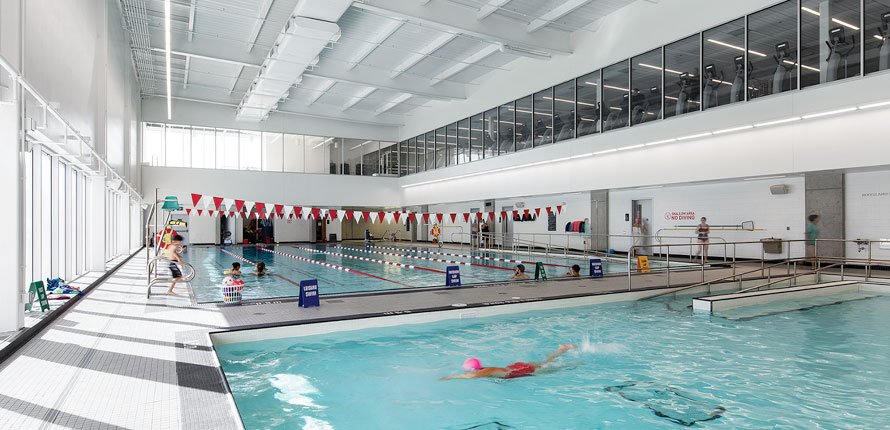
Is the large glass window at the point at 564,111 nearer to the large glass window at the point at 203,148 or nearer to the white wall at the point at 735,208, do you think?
the white wall at the point at 735,208

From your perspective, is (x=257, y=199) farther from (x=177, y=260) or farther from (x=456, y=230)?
(x=177, y=260)

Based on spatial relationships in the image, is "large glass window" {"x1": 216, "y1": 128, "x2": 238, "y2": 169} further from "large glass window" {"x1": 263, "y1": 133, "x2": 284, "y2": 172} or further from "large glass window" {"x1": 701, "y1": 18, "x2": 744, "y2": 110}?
"large glass window" {"x1": 701, "y1": 18, "x2": 744, "y2": 110}

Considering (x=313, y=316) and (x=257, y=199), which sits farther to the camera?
(x=257, y=199)

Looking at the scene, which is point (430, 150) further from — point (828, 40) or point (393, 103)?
point (828, 40)

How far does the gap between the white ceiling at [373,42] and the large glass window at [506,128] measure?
→ 1.68 metres

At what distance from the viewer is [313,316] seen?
20.0 feet

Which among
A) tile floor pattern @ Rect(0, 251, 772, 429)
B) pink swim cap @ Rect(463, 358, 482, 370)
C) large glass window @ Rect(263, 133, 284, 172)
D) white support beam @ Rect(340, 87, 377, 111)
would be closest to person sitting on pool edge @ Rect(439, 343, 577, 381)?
pink swim cap @ Rect(463, 358, 482, 370)

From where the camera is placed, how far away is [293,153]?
27.5 metres

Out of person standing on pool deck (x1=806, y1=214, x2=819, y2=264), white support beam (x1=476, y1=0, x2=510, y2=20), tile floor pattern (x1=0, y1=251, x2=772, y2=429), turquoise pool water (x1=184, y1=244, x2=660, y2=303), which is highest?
white support beam (x1=476, y1=0, x2=510, y2=20)

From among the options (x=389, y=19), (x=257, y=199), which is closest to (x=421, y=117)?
(x=257, y=199)

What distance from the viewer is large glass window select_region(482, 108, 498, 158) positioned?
70.4ft

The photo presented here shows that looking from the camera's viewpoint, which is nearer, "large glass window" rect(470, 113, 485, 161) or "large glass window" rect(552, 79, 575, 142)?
"large glass window" rect(552, 79, 575, 142)

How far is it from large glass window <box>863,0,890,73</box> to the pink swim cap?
11.2m

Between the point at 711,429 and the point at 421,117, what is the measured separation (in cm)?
2547
